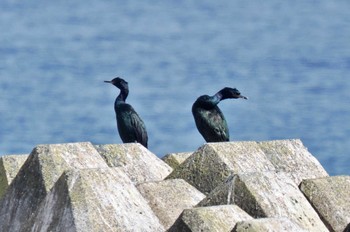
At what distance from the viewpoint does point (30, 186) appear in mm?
13586

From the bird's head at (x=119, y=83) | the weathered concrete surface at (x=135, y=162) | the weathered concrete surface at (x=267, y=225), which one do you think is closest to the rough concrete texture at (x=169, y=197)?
the weathered concrete surface at (x=135, y=162)

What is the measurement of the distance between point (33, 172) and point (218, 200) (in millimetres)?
1837

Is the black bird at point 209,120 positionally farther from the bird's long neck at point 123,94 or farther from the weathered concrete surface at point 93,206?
the weathered concrete surface at point 93,206

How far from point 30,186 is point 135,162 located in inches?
88.3

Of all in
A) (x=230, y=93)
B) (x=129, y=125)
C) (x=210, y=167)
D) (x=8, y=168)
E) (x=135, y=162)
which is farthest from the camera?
Result: (x=230, y=93)

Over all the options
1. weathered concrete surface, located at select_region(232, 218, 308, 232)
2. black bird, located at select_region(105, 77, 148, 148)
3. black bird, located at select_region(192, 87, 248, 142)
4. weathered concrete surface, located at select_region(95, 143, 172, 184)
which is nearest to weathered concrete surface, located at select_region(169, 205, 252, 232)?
weathered concrete surface, located at select_region(232, 218, 308, 232)

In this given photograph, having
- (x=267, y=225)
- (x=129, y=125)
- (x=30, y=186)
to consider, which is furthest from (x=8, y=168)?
(x=129, y=125)

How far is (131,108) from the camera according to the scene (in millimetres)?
22906

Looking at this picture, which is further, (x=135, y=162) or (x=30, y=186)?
(x=135, y=162)

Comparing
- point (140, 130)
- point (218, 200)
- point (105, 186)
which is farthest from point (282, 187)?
point (140, 130)

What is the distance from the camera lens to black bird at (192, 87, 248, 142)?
21672 mm

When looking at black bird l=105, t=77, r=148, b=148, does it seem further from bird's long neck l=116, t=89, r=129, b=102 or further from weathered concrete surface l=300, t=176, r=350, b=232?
weathered concrete surface l=300, t=176, r=350, b=232

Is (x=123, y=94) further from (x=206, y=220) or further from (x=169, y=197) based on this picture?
(x=206, y=220)

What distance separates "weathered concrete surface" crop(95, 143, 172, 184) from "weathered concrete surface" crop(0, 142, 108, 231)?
4.63ft
